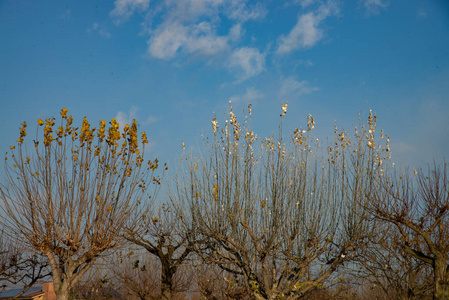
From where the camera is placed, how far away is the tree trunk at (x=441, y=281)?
10.5 meters

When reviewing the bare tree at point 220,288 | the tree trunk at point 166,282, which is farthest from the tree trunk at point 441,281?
the tree trunk at point 166,282

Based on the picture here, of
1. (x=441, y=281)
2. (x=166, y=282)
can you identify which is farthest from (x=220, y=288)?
(x=441, y=281)

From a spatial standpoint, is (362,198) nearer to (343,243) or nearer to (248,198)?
(343,243)

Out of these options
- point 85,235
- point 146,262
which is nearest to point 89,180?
point 85,235

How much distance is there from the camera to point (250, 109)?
13.3m

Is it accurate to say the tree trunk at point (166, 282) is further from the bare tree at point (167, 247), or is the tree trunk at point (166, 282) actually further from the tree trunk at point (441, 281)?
the tree trunk at point (441, 281)

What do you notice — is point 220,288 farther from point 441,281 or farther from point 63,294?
point 441,281

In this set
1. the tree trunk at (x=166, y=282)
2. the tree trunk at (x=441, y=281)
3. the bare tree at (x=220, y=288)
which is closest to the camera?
the tree trunk at (x=441, y=281)

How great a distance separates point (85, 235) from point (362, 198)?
9.30 m

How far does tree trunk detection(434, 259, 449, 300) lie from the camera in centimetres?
1048

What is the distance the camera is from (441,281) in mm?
10602

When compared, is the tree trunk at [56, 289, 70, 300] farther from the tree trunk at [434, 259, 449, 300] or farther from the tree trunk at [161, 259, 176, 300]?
the tree trunk at [434, 259, 449, 300]

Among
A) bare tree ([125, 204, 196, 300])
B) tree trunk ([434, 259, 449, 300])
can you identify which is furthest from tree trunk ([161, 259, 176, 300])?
tree trunk ([434, 259, 449, 300])

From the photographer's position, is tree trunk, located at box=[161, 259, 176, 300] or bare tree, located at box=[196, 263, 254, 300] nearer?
bare tree, located at box=[196, 263, 254, 300]
